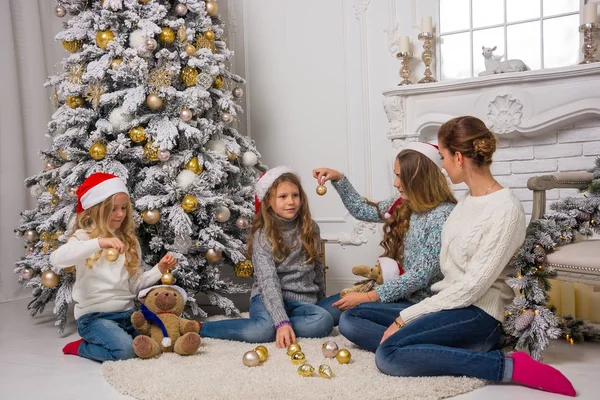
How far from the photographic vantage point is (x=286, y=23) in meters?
4.29

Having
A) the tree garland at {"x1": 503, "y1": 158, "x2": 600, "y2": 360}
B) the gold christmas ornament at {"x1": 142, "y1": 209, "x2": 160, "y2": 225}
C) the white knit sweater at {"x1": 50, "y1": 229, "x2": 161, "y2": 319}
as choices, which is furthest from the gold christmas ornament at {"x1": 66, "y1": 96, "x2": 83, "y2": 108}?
the tree garland at {"x1": 503, "y1": 158, "x2": 600, "y2": 360}

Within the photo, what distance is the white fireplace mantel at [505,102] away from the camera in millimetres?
3324

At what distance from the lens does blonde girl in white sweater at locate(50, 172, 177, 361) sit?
2608 mm

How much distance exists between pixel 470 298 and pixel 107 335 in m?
1.43

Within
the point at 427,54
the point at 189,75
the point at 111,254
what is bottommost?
the point at 111,254

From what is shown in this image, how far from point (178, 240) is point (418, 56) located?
1909mm

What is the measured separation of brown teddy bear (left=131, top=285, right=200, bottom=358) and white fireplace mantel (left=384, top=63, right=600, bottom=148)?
1786 millimetres

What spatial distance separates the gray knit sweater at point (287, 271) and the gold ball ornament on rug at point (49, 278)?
938 mm

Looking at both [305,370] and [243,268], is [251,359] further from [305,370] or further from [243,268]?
[243,268]

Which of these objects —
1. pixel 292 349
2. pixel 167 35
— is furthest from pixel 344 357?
pixel 167 35

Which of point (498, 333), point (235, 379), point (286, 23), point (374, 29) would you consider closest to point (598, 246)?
point (498, 333)

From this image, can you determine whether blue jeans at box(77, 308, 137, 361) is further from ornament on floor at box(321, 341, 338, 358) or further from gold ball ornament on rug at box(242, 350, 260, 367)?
ornament on floor at box(321, 341, 338, 358)

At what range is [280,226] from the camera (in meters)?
2.88

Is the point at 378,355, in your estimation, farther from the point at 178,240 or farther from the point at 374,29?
the point at 374,29
